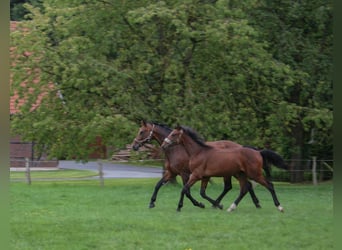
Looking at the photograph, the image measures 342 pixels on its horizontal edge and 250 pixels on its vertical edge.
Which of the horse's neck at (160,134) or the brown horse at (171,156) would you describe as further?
the horse's neck at (160,134)

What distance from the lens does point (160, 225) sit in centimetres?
1023

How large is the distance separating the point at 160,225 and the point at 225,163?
9.61 ft

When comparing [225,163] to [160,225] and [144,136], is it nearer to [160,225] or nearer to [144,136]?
[144,136]

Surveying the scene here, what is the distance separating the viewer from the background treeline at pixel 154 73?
748 inches

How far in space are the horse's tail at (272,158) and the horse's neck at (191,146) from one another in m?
1.29

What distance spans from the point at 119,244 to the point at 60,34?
1274 cm

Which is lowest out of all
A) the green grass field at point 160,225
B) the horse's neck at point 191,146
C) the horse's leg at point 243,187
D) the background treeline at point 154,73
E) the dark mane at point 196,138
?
the green grass field at point 160,225

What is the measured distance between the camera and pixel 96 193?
17516mm

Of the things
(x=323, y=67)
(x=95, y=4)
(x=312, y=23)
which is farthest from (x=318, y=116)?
(x=95, y=4)

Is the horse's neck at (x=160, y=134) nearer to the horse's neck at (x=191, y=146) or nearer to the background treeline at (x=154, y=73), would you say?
the horse's neck at (x=191, y=146)

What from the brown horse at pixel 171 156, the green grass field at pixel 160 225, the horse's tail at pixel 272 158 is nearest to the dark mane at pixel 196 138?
the brown horse at pixel 171 156

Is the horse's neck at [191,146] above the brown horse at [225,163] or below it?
above

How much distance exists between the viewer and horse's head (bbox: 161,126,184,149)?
12.9 m

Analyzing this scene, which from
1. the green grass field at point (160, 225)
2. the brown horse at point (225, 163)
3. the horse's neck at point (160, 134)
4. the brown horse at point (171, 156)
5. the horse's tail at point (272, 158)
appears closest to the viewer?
the green grass field at point (160, 225)
